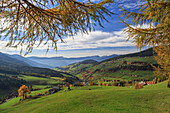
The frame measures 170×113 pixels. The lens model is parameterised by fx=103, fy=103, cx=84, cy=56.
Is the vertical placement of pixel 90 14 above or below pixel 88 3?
below

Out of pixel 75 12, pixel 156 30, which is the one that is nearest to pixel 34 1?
pixel 75 12

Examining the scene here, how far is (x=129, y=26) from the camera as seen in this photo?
29.2ft

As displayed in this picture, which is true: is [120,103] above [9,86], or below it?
above

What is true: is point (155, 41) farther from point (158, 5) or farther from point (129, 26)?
point (158, 5)

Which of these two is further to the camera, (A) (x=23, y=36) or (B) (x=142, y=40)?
(B) (x=142, y=40)

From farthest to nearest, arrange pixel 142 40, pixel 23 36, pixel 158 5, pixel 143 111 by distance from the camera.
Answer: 1. pixel 143 111
2. pixel 142 40
3. pixel 158 5
4. pixel 23 36

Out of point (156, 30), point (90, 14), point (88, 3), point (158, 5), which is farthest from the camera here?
point (156, 30)

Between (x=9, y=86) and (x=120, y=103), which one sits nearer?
(x=120, y=103)

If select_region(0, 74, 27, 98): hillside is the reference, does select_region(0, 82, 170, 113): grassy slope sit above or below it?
above

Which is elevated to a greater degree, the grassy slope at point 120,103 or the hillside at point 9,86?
the grassy slope at point 120,103

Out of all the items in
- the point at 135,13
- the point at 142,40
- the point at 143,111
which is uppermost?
the point at 135,13

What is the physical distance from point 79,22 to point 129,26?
18.1ft

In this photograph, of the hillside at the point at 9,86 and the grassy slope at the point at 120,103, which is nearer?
the grassy slope at the point at 120,103

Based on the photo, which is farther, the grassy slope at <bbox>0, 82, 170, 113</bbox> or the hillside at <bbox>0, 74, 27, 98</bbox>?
the hillside at <bbox>0, 74, 27, 98</bbox>
